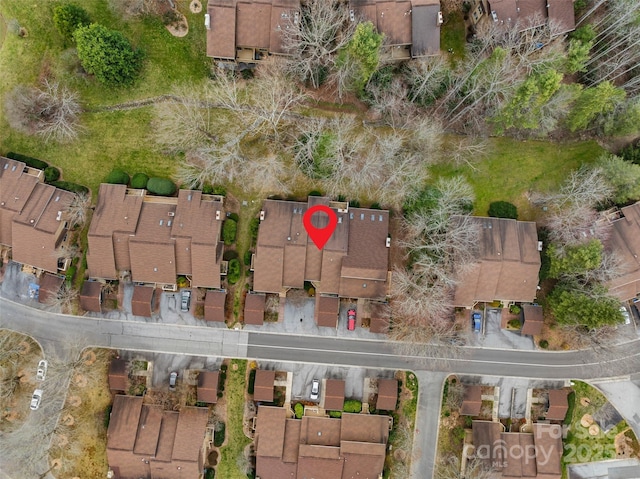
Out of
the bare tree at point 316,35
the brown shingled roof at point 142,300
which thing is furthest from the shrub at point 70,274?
the bare tree at point 316,35

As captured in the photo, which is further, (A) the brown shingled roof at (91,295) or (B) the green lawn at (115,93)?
(B) the green lawn at (115,93)

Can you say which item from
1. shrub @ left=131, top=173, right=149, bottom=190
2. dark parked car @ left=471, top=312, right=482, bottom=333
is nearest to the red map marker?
shrub @ left=131, top=173, right=149, bottom=190

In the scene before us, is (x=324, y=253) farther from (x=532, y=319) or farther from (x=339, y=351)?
(x=532, y=319)

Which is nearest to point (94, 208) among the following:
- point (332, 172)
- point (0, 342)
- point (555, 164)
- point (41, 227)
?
point (41, 227)

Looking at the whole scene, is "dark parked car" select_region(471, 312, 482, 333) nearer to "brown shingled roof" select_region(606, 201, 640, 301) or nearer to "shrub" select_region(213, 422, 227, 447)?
"brown shingled roof" select_region(606, 201, 640, 301)

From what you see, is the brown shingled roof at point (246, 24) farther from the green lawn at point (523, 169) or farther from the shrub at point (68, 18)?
the green lawn at point (523, 169)

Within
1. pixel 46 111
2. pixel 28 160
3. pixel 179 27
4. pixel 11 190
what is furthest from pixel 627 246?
pixel 11 190
